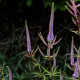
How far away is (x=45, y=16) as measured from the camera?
6242 mm

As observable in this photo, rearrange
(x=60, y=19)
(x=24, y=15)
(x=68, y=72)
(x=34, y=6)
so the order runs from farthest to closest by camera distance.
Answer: (x=24, y=15) → (x=34, y=6) → (x=60, y=19) → (x=68, y=72)

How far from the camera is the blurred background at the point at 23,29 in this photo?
4676mm

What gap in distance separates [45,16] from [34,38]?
122 centimetres

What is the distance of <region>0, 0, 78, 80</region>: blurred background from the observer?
15.3 feet

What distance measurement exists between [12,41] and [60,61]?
1.44 m

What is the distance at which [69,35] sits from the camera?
16.9 ft

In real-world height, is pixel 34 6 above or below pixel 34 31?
above

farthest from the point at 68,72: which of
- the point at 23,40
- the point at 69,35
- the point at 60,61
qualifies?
the point at 23,40

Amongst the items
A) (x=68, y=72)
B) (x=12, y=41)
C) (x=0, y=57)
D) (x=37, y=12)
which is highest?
(x=37, y=12)

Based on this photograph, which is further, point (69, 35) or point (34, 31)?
point (34, 31)

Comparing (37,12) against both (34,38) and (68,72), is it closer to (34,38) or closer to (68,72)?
(34,38)

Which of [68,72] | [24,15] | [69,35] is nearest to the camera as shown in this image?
[68,72]

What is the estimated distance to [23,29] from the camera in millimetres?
5438

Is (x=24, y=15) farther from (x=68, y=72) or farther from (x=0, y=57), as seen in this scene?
(x=68, y=72)
